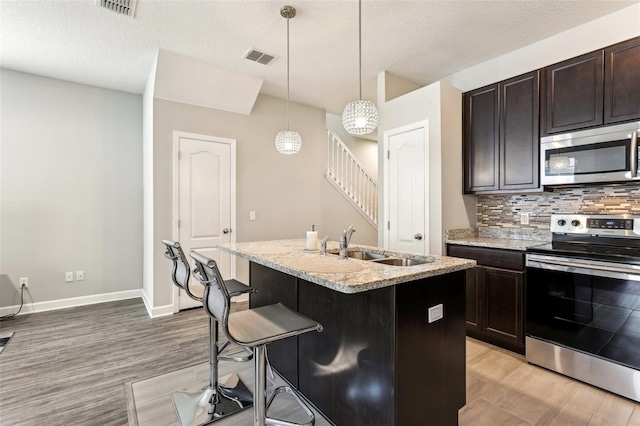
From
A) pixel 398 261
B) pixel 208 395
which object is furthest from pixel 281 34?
pixel 208 395

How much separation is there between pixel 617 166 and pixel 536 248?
0.86m

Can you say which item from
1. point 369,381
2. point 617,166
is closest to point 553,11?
point 617,166

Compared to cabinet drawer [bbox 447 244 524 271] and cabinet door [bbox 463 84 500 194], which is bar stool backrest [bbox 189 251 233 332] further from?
cabinet door [bbox 463 84 500 194]

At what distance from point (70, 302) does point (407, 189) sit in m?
4.50

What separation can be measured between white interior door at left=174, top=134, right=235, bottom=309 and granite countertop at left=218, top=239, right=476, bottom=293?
6.63 ft

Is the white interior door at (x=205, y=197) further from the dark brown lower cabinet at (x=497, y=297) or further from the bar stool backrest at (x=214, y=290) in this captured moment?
the dark brown lower cabinet at (x=497, y=297)

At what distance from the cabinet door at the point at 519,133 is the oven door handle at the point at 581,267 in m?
0.79

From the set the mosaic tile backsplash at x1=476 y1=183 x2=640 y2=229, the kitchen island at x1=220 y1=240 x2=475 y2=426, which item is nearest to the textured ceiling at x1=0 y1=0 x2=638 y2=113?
the mosaic tile backsplash at x1=476 y1=183 x2=640 y2=229

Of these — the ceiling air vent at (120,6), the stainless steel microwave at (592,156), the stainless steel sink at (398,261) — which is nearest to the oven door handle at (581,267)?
the stainless steel microwave at (592,156)

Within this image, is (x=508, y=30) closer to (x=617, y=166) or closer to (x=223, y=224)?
(x=617, y=166)

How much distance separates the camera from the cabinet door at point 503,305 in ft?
8.74

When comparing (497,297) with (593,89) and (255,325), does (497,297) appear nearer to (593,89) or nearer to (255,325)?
(593,89)

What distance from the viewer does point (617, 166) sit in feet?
7.97

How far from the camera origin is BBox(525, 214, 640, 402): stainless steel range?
2.08 m
